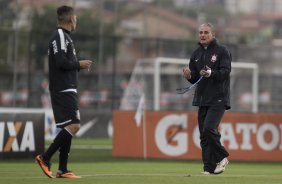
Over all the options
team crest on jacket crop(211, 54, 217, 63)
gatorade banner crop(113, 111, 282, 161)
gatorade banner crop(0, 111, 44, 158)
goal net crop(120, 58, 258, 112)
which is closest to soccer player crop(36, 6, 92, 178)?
team crest on jacket crop(211, 54, 217, 63)

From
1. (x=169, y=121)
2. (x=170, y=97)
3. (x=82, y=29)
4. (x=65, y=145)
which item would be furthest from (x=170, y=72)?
(x=65, y=145)

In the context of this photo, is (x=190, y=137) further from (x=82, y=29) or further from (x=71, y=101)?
(x=82, y=29)

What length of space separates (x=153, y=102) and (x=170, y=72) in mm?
1859

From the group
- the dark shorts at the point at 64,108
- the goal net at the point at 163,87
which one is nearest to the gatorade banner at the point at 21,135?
the dark shorts at the point at 64,108

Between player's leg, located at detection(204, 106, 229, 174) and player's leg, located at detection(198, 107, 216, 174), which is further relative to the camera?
player's leg, located at detection(198, 107, 216, 174)

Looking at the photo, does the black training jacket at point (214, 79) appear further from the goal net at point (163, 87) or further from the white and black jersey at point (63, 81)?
the goal net at point (163, 87)

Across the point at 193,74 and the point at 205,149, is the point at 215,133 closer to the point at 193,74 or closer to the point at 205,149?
the point at 205,149

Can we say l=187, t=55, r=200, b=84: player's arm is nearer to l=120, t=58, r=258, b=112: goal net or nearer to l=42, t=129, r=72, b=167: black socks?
l=42, t=129, r=72, b=167: black socks

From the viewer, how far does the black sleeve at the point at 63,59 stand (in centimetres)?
1233

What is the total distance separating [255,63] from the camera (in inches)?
1490

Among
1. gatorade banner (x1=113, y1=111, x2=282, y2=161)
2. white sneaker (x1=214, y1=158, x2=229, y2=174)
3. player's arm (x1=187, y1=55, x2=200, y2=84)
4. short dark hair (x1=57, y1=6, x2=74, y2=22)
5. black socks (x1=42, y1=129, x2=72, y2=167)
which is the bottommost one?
gatorade banner (x1=113, y1=111, x2=282, y2=161)

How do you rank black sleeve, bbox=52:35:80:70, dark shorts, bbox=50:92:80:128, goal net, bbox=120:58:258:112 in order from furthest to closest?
goal net, bbox=120:58:258:112 → dark shorts, bbox=50:92:80:128 → black sleeve, bbox=52:35:80:70

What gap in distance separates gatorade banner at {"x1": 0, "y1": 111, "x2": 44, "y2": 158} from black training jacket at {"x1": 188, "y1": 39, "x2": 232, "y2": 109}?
6.66 m

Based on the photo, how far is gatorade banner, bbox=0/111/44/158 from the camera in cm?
1931
